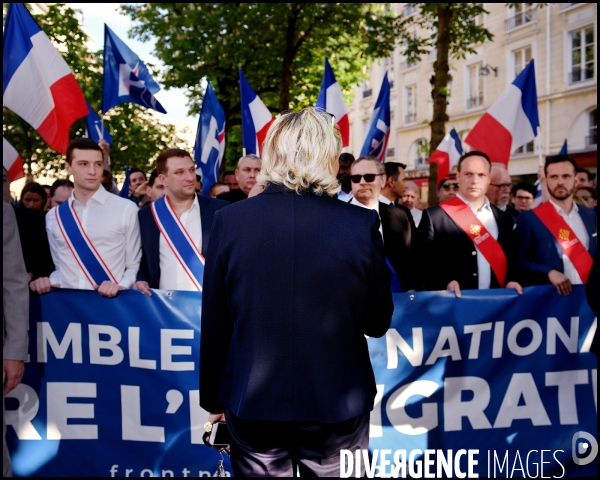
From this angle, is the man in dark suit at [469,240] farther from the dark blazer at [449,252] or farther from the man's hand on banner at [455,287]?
the man's hand on banner at [455,287]

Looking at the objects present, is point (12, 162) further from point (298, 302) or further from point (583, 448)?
point (583, 448)

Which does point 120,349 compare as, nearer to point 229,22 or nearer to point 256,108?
point 256,108

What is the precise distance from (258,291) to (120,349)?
7.54ft

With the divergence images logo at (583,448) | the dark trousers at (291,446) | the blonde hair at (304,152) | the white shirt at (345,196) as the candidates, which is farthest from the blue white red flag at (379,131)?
the dark trousers at (291,446)

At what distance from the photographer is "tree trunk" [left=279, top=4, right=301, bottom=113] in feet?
56.2

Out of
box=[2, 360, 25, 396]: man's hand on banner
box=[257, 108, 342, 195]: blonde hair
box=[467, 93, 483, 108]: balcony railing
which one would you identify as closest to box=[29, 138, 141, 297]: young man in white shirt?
box=[2, 360, 25, 396]: man's hand on banner

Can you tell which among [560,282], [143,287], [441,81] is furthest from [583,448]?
[441,81]

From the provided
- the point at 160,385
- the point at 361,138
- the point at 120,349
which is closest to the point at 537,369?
the point at 160,385

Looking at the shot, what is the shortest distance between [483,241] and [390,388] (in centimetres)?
124

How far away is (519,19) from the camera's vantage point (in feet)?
94.8

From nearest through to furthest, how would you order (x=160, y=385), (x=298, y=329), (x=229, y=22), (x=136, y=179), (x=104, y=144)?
(x=298, y=329) < (x=160, y=385) < (x=104, y=144) < (x=136, y=179) < (x=229, y=22)

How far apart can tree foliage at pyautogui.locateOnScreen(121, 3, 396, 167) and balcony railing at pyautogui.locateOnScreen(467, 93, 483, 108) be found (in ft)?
36.9

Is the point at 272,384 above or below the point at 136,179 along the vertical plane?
below

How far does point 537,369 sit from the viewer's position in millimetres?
4266
